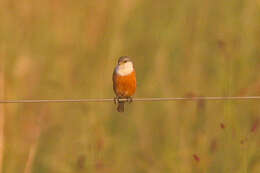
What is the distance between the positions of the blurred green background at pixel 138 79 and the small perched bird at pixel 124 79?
0.07 metres

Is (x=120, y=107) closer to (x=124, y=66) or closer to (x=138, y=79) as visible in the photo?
(x=138, y=79)

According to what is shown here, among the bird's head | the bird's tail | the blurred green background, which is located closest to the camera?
the blurred green background

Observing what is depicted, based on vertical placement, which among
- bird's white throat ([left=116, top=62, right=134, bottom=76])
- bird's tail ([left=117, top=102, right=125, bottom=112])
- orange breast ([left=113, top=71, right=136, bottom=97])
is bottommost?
bird's tail ([left=117, top=102, right=125, bottom=112])

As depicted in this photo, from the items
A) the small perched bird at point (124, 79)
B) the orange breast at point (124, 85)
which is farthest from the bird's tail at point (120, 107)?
the orange breast at point (124, 85)

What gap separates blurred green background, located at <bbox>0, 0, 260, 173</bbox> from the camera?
4.06 metres

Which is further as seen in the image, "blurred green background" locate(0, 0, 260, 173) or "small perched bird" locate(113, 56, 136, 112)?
"small perched bird" locate(113, 56, 136, 112)

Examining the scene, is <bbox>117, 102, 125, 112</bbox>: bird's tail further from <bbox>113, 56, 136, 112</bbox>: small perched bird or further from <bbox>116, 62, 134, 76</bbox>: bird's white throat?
<bbox>116, 62, 134, 76</bbox>: bird's white throat

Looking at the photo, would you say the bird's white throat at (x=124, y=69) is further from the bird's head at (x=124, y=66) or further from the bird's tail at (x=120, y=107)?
the bird's tail at (x=120, y=107)

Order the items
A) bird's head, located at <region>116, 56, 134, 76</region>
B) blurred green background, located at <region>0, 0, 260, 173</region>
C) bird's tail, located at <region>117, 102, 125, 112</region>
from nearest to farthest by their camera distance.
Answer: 1. blurred green background, located at <region>0, 0, 260, 173</region>
2. bird's tail, located at <region>117, 102, 125, 112</region>
3. bird's head, located at <region>116, 56, 134, 76</region>

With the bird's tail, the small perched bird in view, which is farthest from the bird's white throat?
the bird's tail

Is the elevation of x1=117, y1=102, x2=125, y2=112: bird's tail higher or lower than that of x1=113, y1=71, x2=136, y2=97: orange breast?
lower

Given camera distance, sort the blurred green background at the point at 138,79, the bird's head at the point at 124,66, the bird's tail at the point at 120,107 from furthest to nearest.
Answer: the bird's head at the point at 124,66 → the bird's tail at the point at 120,107 → the blurred green background at the point at 138,79

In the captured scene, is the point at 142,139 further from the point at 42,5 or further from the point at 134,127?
the point at 42,5

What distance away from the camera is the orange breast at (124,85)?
4.59 metres
